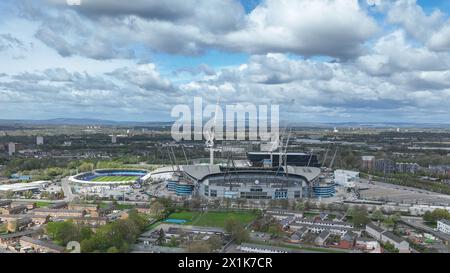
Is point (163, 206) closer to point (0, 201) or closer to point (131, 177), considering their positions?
point (0, 201)

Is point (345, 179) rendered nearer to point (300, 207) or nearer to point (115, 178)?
point (300, 207)

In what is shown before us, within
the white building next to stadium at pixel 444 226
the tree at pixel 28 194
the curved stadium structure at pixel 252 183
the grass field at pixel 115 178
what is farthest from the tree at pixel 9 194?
the white building next to stadium at pixel 444 226

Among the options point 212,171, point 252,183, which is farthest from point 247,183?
point 212,171

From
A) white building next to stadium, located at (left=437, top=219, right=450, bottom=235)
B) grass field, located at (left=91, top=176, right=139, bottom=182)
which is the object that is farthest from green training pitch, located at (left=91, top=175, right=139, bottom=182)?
white building next to stadium, located at (left=437, top=219, right=450, bottom=235)

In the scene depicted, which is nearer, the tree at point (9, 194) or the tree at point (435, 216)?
the tree at point (435, 216)

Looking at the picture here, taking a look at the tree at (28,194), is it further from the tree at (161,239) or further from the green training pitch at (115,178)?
the tree at (161,239)
